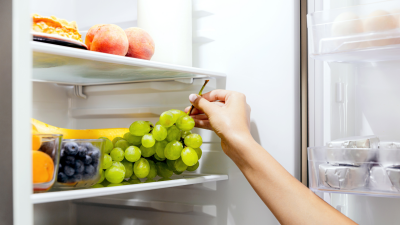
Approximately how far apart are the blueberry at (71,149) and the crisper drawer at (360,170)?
0.55 metres

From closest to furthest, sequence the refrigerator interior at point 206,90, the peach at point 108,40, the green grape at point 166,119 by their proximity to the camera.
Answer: the peach at point 108,40 < the green grape at point 166,119 < the refrigerator interior at point 206,90

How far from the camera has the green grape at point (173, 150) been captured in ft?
3.06

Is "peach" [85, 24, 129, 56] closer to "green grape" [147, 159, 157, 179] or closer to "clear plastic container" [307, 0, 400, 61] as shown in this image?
"green grape" [147, 159, 157, 179]

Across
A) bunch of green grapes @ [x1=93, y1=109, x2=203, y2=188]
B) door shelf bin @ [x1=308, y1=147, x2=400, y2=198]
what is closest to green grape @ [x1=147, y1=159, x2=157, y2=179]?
bunch of green grapes @ [x1=93, y1=109, x2=203, y2=188]

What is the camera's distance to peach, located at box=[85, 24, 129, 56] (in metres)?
0.83

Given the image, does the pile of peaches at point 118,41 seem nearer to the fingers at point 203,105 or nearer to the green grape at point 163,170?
the fingers at point 203,105

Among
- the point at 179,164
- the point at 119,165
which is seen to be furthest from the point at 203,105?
the point at 119,165

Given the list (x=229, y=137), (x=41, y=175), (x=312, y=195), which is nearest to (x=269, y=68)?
(x=229, y=137)

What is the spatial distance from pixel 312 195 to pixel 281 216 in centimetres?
9

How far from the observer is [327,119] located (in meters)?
0.97

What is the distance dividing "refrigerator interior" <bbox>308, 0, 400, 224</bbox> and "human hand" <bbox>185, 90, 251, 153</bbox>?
0.21 metres

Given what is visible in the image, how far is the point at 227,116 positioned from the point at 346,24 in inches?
14.3

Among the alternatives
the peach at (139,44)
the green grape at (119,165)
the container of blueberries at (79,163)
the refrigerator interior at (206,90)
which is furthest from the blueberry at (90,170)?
the refrigerator interior at (206,90)

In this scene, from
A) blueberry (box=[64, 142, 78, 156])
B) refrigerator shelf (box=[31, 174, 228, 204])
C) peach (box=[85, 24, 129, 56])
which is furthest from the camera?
peach (box=[85, 24, 129, 56])
